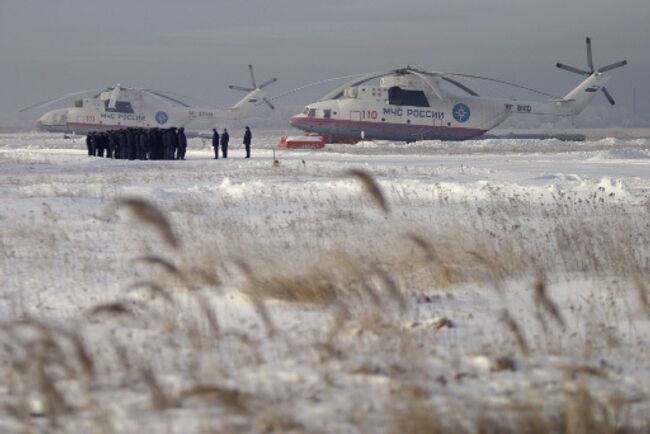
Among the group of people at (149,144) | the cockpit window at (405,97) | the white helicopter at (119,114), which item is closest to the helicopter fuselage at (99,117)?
the white helicopter at (119,114)

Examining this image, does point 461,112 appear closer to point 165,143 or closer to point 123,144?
point 165,143

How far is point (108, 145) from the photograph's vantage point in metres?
40.6

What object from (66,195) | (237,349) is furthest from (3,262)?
(66,195)

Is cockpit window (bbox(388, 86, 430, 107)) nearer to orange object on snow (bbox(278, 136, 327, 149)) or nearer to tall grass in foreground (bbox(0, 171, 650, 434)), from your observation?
orange object on snow (bbox(278, 136, 327, 149))

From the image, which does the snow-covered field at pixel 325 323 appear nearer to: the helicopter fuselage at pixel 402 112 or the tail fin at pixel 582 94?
the helicopter fuselage at pixel 402 112

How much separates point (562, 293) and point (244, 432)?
417 cm

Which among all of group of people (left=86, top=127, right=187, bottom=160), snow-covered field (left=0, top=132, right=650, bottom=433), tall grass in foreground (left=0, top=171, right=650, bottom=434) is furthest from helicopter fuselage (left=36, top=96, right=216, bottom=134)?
tall grass in foreground (left=0, top=171, right=650, bottom=434)

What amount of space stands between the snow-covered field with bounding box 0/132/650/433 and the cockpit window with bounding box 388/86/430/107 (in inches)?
1656

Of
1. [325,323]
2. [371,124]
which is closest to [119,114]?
[371,124]

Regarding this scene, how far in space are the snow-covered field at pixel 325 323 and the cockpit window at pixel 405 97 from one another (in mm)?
42055

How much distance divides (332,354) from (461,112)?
53817 millimetres

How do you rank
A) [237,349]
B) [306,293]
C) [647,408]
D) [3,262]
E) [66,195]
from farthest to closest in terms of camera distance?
[66,195] < [3,262] < [306,293] < [237,349] < [647,408]

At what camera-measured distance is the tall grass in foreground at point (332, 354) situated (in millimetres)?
4328

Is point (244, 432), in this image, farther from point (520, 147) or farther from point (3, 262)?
point (520, 147)
